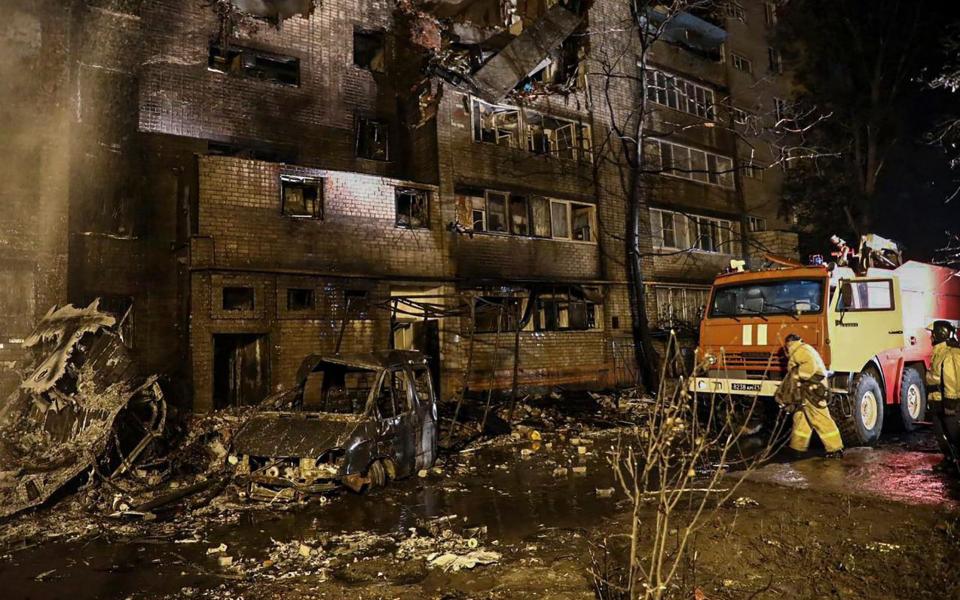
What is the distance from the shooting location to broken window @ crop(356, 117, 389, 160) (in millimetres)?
16500

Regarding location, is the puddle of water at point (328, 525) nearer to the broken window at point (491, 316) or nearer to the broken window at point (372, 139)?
the broken window at point (491, 316)

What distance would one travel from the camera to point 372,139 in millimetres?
16703

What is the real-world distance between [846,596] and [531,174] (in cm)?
1475

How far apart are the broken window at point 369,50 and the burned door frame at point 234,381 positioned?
27.5 ft

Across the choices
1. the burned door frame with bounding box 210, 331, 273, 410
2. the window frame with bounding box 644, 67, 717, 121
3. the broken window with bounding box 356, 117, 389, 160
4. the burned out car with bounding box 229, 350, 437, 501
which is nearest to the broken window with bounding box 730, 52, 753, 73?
the window frame with bounding box 644, 67, 717, 121

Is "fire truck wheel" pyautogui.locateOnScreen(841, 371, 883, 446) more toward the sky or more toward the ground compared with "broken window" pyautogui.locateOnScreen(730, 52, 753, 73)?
more toward the ground

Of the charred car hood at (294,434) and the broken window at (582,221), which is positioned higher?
the broken window at (582,221)

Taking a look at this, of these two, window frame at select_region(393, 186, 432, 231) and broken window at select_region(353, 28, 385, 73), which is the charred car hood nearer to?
window frame at select_region(393, 186, 432, 231)

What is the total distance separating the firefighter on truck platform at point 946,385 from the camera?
7211 millimetres

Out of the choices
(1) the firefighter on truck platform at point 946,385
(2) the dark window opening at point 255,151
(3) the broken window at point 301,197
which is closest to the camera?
(1) the firefighter on truck platform at point 946,385

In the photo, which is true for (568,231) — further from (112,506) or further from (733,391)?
(112,506)

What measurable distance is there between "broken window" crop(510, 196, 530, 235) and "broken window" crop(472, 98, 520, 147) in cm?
166

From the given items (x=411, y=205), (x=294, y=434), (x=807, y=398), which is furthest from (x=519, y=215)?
(x=294, y=434)

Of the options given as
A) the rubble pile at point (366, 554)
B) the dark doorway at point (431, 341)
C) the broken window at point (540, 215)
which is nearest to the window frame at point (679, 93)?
the broken window at point (540, 215)
